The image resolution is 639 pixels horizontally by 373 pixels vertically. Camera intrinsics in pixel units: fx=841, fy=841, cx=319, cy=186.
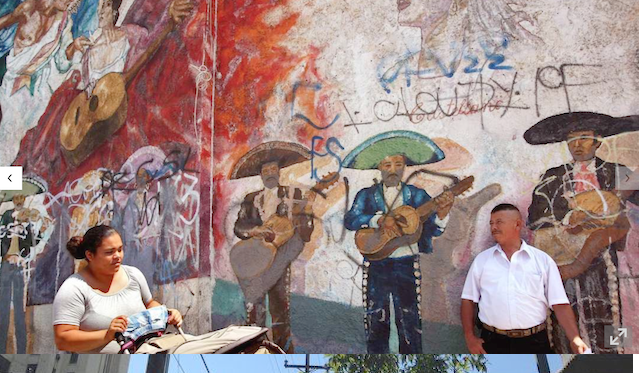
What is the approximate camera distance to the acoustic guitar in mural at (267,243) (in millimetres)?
7033

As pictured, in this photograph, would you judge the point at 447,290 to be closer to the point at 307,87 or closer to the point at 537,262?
the point at 537,262

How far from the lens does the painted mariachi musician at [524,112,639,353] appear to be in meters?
5.79

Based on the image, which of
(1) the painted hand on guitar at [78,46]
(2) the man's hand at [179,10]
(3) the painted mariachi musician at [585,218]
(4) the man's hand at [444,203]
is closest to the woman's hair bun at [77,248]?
(4) the man's hand at [444,203]

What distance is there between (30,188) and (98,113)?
131 cm

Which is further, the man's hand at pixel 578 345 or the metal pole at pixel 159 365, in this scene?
the man's hand at pixel 578 345

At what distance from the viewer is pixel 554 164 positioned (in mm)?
6078

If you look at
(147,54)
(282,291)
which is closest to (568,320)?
(282,291)

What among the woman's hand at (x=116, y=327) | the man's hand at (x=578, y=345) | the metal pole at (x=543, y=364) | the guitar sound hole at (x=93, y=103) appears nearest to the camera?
the metal pole at (x=543, y=364)

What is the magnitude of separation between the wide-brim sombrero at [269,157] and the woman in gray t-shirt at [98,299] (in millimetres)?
1833

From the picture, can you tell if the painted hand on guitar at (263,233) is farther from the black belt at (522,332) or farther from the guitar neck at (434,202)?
the black belt at (522,332)

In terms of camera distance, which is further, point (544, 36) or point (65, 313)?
point (544, 36)

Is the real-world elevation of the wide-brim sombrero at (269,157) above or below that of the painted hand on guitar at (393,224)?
above

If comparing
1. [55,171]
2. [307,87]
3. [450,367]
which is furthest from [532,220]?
[55,171]

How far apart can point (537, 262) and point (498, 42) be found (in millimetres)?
1774
